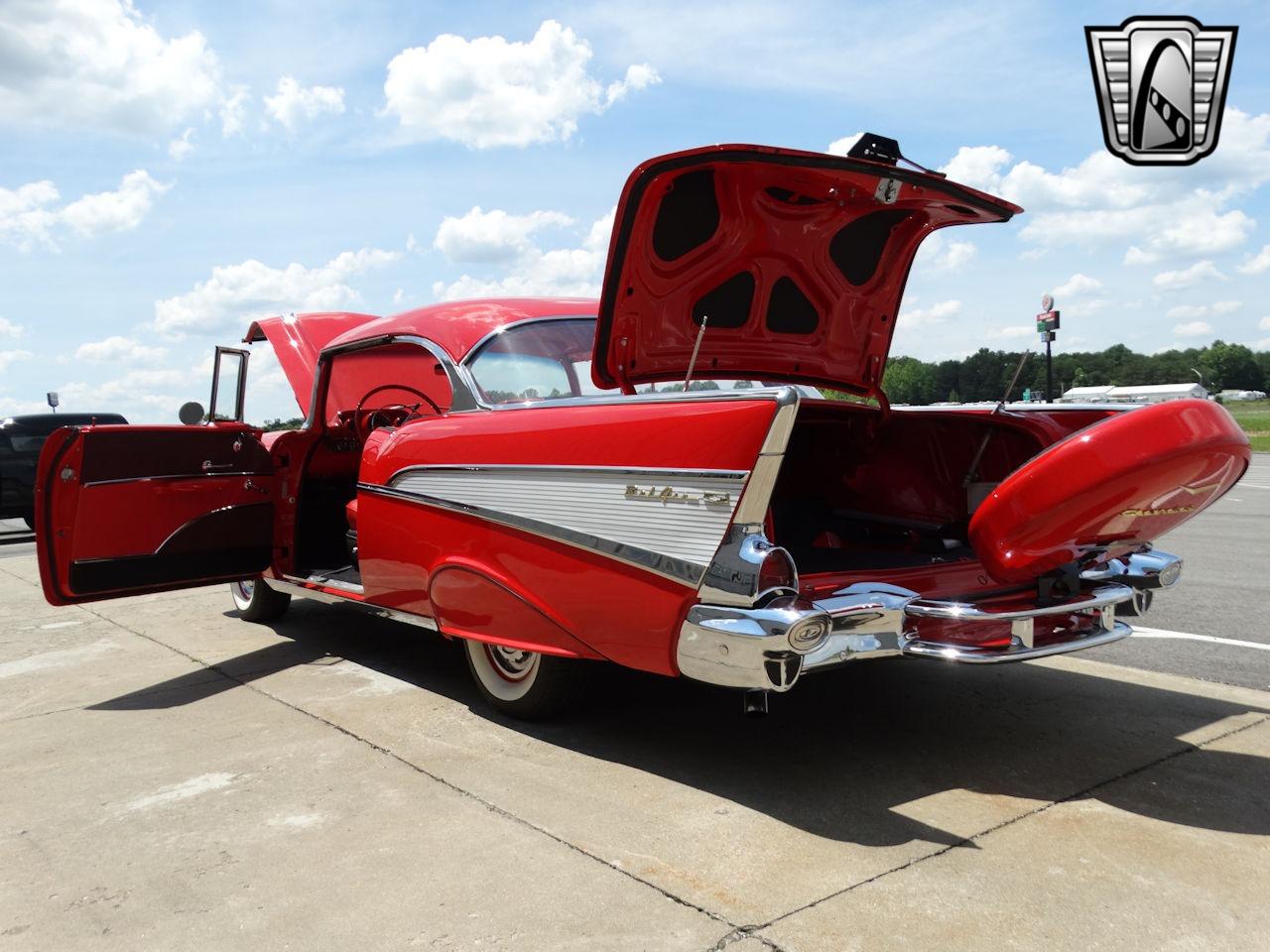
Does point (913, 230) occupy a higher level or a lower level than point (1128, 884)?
higher

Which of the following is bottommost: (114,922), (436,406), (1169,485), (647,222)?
(114,922)

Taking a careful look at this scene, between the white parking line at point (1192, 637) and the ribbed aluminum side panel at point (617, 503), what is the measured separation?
363cm

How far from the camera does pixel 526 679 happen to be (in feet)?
13.6

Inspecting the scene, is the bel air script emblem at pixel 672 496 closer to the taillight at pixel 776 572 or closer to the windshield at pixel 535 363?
the taillight at pixel 776 572

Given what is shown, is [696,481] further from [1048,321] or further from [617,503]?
[1048,321]

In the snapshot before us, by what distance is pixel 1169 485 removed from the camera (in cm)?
324

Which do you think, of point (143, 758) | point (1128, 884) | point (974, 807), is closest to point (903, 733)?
point (974, 807)

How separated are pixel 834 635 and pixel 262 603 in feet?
15.3

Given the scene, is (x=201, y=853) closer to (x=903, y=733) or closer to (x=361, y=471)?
(x=361, y=471)

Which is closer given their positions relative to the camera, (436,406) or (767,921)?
(767,921)

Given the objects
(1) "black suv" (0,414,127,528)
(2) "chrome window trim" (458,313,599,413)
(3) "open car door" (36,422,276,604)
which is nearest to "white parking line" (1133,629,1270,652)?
(2) "chrome window trim" (458,313,599,413)

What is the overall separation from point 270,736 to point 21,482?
1274cm

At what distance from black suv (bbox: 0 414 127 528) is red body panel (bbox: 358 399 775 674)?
12.0 m

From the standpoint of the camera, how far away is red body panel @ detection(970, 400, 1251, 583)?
311 centimetres
